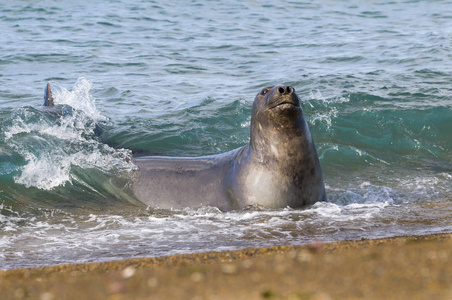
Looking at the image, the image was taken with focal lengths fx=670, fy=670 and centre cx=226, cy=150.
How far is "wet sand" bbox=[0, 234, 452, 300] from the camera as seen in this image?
3.70 m

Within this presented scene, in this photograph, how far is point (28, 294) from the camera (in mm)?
4004

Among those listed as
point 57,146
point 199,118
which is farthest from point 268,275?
point 199,118

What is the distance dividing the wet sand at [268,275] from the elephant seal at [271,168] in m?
1.69

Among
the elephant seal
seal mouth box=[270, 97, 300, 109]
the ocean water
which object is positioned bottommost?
the ocean water

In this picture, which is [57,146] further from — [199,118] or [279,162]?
[279,162]

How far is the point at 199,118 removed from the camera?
10836 millimetres

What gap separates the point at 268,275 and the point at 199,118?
699 cm

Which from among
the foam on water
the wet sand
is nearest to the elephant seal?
the foam on water

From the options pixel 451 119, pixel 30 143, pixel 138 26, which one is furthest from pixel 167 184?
pixel 138 26

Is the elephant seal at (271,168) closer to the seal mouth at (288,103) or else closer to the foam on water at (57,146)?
the seal mouth at (288,103)

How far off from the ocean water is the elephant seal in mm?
164

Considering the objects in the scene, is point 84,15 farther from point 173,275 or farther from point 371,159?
point 173,275

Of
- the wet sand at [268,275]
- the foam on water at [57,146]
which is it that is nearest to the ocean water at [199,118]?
the foam on water at [57,146]

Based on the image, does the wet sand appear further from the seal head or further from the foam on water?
the foam on water
